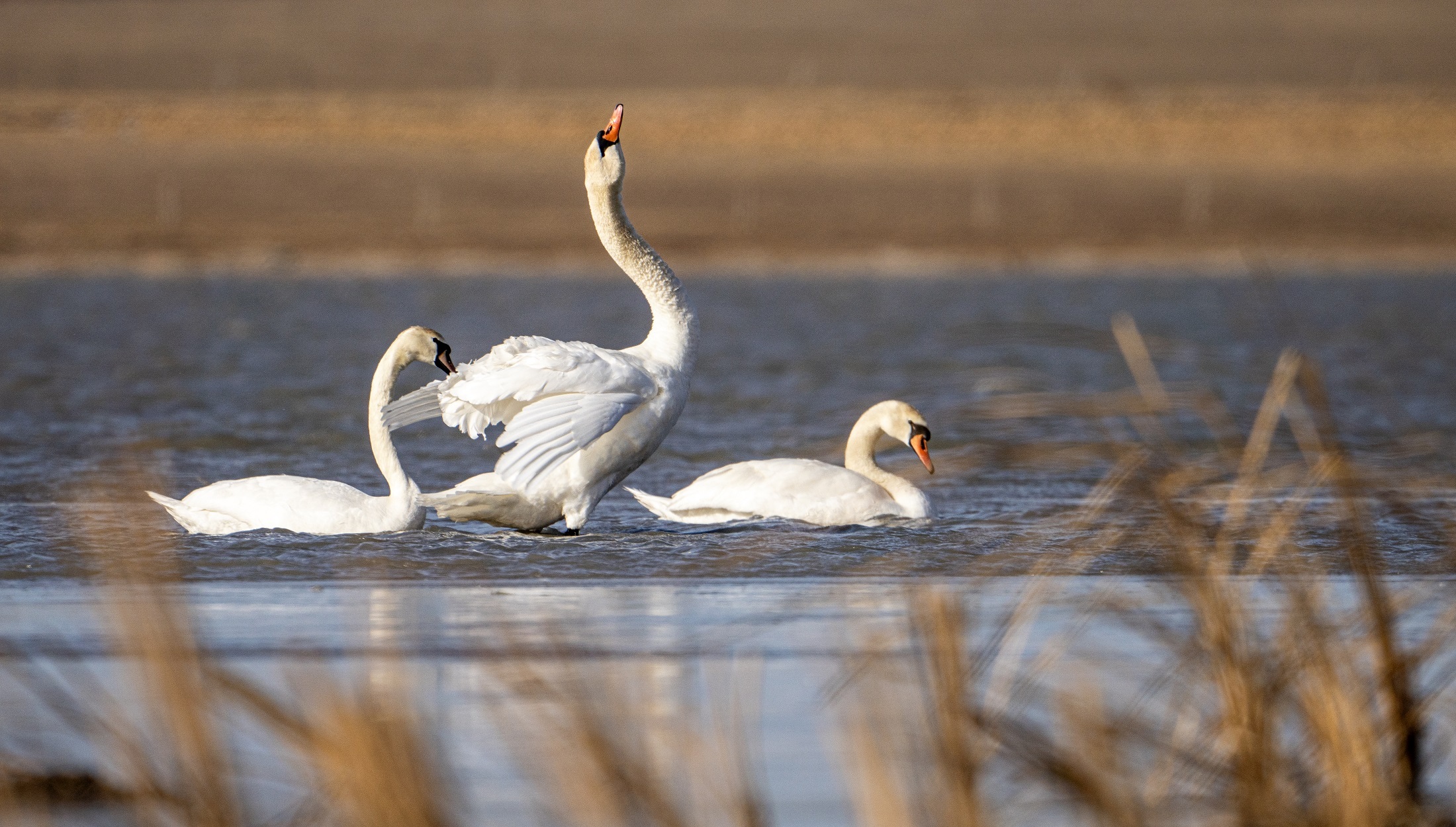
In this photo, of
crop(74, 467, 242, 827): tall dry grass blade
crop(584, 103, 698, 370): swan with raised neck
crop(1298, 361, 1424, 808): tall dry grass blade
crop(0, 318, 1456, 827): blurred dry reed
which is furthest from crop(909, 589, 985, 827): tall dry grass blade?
crop(584, 103, 698, 370): swan with raised neck

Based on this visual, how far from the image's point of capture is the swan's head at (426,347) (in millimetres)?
7367

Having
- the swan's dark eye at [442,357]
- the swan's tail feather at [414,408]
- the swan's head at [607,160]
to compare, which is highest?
the swan's head at [607,160]

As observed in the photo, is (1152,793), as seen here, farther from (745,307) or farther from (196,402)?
(745,307)

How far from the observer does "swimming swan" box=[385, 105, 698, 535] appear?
6934mm

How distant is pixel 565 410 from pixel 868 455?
49.0 inches

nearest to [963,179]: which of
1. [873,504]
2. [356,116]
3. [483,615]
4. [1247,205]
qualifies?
[1247,205]

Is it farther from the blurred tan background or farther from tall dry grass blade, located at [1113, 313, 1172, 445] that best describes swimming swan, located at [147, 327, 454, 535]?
the blurred tan background

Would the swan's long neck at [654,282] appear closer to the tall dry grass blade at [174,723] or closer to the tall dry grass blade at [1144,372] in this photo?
the tall dry grass blade at [1144,372]

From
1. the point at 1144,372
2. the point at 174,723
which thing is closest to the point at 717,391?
the point at 1144,372

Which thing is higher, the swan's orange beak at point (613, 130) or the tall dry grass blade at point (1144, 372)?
the swan's orange beak at point (613, 130)

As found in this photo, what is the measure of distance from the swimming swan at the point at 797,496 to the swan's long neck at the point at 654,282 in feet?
1.45

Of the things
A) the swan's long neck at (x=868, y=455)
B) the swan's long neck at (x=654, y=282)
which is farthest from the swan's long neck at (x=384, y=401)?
the swan's long neck at (x=868, y=455)

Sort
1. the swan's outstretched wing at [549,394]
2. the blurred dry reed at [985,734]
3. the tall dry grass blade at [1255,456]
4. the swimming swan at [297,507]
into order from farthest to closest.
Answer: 1. the swan's outstretched wing at [549,394]
2. the swimming swan at [297,507]
3. the tall dry grass blade at [1255,456]
4. the blurred dry reed at [985,734]

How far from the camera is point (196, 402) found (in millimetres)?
10992
